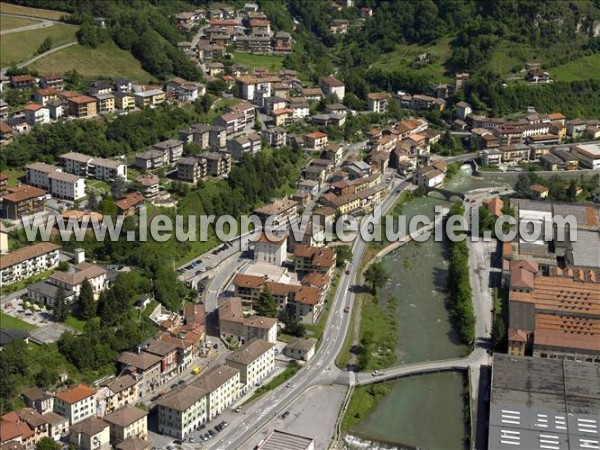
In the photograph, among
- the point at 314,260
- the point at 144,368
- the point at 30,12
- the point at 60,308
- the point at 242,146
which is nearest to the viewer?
the point at 144,368

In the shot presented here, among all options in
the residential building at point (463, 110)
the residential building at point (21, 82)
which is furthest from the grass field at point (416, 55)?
the residential building at point (21, 82)

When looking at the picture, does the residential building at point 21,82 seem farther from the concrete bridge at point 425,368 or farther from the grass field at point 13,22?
the concrete bridge at point 425,368

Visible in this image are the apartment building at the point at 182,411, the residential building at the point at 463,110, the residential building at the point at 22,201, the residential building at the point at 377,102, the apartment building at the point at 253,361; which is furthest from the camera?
the residential building at the point at 463,110

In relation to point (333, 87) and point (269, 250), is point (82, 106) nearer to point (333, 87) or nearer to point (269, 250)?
point (269, 250)

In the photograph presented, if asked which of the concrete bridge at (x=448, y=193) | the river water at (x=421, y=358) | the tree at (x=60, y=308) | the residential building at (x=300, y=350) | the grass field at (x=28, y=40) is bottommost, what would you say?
the river water at (x=421, y=358)

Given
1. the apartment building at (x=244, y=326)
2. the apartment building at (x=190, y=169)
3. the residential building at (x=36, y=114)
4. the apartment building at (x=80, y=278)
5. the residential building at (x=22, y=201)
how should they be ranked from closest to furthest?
the apartment building at (x=244, y=326) → the apartment building at (x=80, y=278) → the residential building at (x=22, y=201) → the apartment building at (x=190, y=169) → the residential building at (x=36, y=114)

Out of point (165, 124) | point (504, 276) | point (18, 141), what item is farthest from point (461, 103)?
point (18, 141)

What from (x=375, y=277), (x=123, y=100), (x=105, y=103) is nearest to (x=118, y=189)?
(x=105, y=103)
